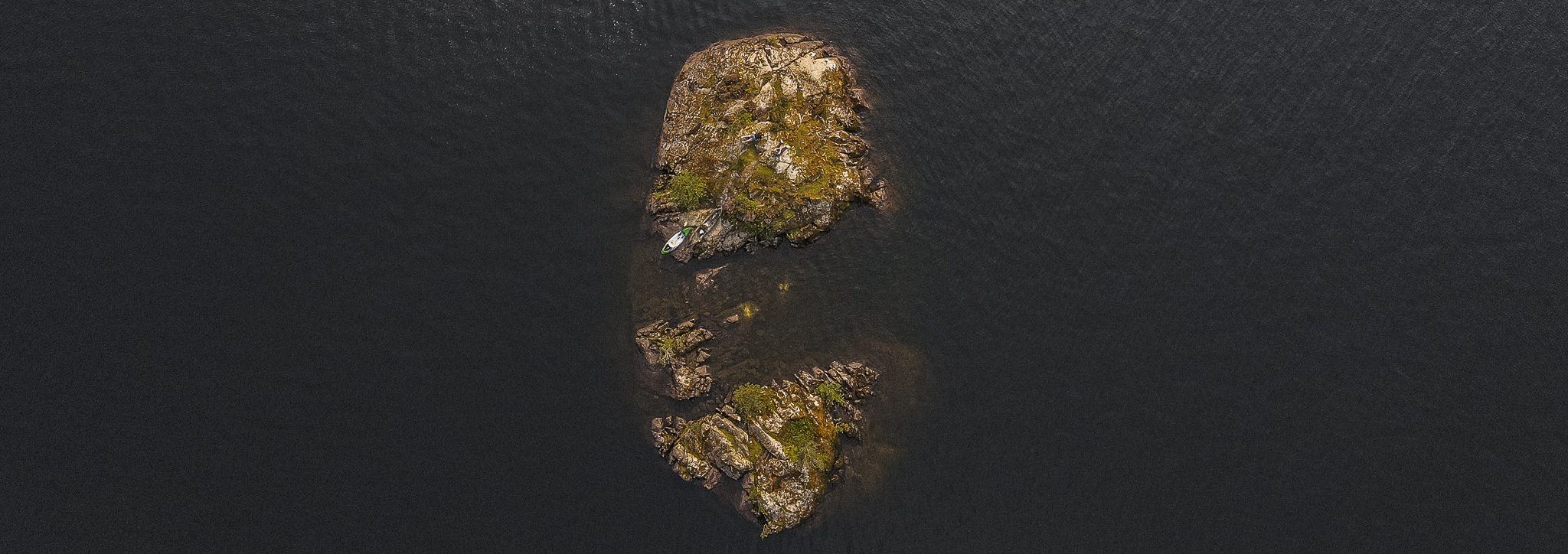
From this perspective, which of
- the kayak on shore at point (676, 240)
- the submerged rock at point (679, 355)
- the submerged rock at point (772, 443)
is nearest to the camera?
the submerged rock at point (772, 443)

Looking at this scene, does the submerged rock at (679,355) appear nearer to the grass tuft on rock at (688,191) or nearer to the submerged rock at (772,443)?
the submerged rock at (772,443)

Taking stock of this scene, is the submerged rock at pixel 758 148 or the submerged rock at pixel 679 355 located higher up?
the submerged rock at pixel 758 148

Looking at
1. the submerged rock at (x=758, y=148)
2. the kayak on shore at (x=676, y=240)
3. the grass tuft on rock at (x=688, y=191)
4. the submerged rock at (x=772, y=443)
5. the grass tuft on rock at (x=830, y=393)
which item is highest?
the submerged rock at (x=758, y=148)

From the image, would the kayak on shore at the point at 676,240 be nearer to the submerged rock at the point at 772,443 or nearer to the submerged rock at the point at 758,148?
the submerged rock at the point at 758,148

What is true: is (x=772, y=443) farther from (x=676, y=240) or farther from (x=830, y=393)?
(x=676, y=240)

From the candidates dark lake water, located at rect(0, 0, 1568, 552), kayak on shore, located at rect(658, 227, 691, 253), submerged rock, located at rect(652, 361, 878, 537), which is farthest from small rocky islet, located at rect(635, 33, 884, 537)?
dark lake water, located at rect(0, 0, 1568, 552)

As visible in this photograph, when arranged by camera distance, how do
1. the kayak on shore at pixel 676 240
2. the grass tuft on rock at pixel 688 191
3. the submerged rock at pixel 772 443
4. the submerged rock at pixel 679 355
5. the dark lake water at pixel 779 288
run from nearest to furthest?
the dark lake water at pixel 779 288 < the submerged rock at pixel 772 443 < the submerged rock at pixel 679 355 < the kayak on shore at pixel 676 240 < the grass tuft on rock at pixel 688 191

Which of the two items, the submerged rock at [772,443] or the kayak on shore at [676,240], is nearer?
the submerged rock at [772,443]

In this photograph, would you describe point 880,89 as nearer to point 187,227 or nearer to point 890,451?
point 890,451

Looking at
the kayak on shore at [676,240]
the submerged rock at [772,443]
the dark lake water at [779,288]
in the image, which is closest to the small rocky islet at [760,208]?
the submerged rock at [772,443]
